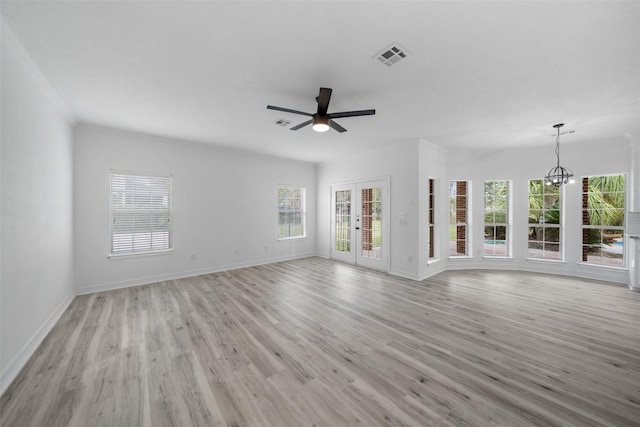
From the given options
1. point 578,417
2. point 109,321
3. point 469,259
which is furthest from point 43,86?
point 469,259

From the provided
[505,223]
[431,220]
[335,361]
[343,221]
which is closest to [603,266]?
[505,223]

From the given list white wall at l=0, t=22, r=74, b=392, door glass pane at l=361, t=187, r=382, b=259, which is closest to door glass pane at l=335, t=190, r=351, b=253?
door glass pane at l=361, t=187, r=382, b=259

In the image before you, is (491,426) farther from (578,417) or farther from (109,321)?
(109,321)

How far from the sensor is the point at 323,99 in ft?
8.44

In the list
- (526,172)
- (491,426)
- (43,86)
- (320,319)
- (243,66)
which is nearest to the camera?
(491,426)

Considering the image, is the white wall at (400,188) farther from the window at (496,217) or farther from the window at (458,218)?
the window at (496,217)

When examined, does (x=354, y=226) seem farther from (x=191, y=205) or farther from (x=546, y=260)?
(x=546, y=260)

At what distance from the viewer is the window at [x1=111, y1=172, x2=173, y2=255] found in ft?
13.9

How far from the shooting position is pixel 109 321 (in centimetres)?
301

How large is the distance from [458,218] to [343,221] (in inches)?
111

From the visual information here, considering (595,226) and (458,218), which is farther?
(458,218)

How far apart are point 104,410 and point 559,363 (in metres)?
3.72

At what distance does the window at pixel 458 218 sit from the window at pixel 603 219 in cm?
212

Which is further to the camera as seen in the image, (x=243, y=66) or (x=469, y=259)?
(x=469, y=259)
